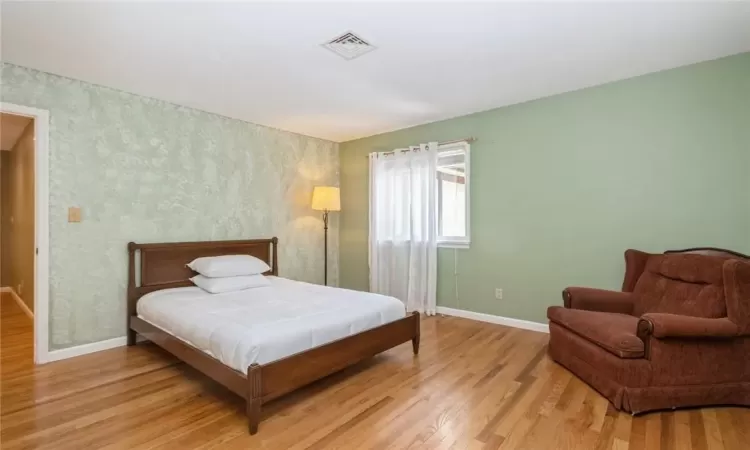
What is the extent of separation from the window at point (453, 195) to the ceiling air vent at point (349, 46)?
1.92 m

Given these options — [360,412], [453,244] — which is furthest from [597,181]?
[360,412]

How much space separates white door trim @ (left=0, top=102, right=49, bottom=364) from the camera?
114 inches

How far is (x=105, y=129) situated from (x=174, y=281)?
152cm

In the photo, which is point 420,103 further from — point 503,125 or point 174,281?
point 174,281

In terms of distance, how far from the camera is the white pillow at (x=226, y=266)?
3.49m

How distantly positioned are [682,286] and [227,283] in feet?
12.1

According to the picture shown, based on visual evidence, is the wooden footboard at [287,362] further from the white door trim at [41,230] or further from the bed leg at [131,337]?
the white door trim at [41,230]

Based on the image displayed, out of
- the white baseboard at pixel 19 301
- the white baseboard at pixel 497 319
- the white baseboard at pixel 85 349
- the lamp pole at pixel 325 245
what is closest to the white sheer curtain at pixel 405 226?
the white baseboard at pixel 497 319

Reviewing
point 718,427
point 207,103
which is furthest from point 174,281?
point 718,427

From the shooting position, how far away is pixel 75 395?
2387mm

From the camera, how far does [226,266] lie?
3568mm

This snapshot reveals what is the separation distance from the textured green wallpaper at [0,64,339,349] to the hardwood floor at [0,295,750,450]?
1.98 ft

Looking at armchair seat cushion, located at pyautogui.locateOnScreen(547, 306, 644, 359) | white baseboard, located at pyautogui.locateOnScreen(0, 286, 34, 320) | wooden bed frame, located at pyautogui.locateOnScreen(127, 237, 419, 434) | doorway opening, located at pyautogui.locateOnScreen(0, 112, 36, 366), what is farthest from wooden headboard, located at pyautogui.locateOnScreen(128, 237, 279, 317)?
armchair seat cushion, located at pyautogui.locateOnScreen(547, 306, 644, 359)

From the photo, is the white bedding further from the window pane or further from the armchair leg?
the window pane
